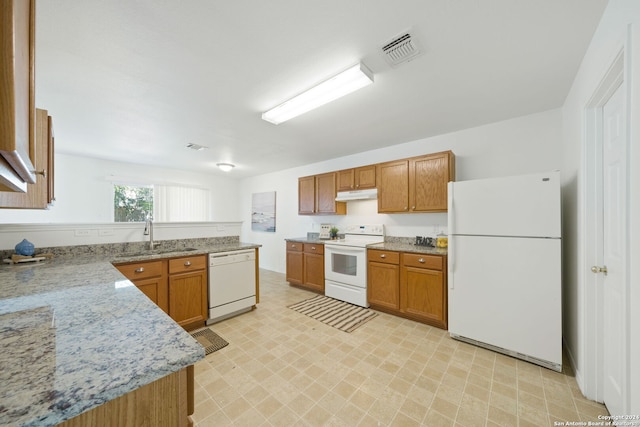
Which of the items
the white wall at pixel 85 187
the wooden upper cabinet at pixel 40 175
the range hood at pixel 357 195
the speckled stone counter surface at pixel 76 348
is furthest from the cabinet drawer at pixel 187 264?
the white wall at pixel 85 187

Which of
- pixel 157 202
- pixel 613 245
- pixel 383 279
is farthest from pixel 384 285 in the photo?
pixel 157 202

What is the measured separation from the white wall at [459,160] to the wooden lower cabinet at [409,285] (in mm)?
691

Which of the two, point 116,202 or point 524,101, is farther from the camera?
point 116,202

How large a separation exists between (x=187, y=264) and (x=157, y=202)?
3317mm

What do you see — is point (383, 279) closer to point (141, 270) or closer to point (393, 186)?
point (393, 186)

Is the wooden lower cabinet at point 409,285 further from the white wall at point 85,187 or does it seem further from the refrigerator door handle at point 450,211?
the white wall at point 85,187

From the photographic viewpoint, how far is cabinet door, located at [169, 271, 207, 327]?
2496 millimetres

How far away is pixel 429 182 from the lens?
2955 millimetres

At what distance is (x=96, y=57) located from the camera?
164 centimetres

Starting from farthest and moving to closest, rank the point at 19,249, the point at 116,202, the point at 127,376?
1. the point at 116,202
2. the point at 19,249
3. the point at 127,376

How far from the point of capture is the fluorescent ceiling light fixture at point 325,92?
176 cm

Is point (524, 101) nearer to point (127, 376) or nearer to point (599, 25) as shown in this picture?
point (599, 25)

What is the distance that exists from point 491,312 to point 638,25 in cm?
212

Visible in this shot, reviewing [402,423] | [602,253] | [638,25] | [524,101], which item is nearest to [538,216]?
[602,253]
